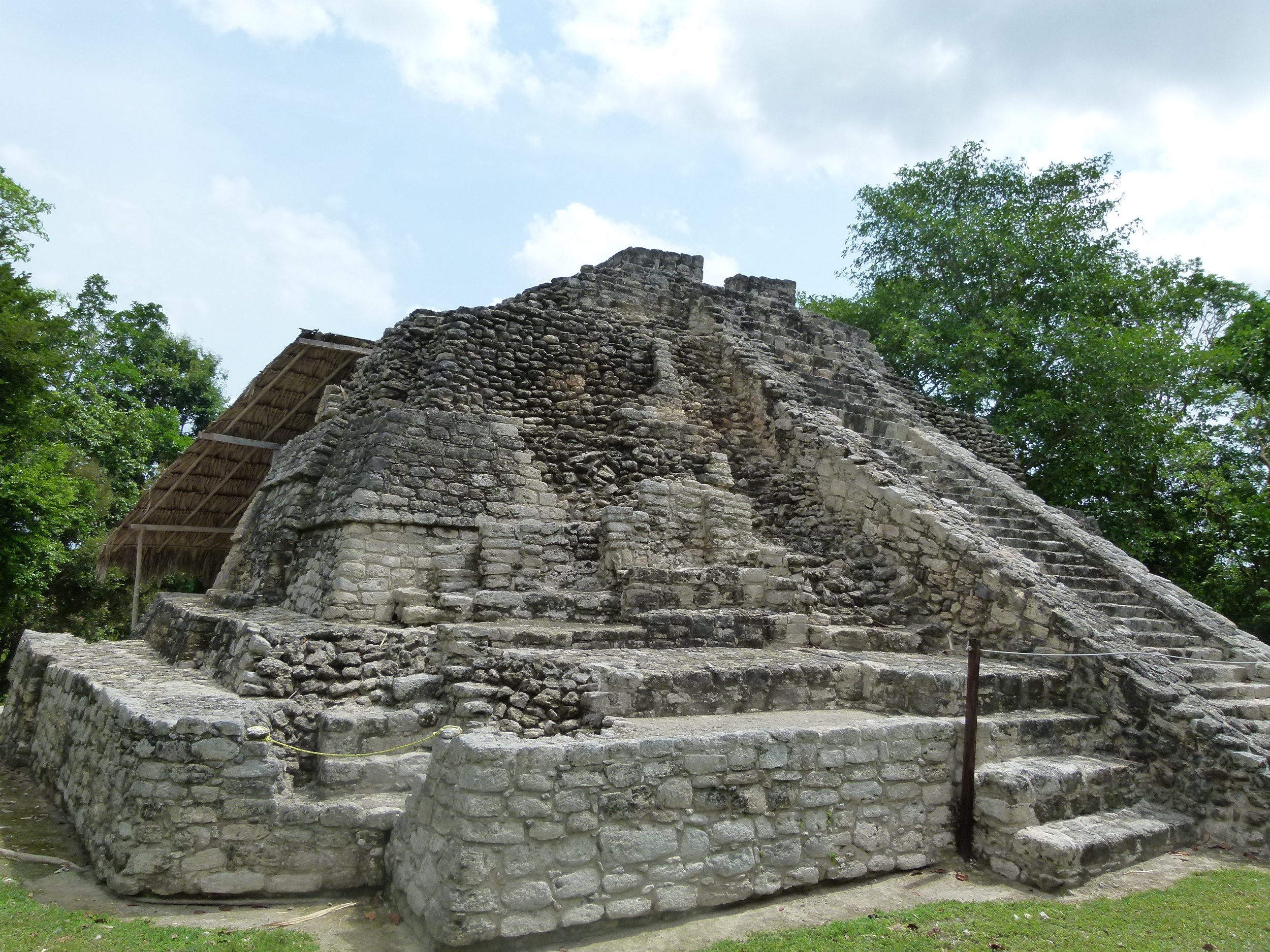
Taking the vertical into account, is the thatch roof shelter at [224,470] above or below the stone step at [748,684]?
above

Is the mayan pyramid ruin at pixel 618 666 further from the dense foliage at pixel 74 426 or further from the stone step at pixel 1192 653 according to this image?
the dense foliage at pixel 74 426

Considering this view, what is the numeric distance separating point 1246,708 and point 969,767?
3607 mm

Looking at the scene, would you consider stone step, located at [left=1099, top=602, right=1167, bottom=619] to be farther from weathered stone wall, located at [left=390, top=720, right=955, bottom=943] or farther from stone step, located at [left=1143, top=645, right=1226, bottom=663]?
weathered stone wall, located at [left=390, top=720, right=955, bottom=943]

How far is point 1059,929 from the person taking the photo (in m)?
4.77

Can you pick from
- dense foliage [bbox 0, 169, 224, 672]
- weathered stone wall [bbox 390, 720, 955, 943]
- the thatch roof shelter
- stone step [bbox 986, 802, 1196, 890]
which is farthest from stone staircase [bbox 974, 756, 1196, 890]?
dense foliage [bbox 0, 169, 224, 672]

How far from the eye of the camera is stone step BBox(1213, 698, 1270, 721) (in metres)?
7.34

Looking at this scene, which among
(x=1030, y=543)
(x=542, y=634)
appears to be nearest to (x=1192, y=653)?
(x=1030, y=543)

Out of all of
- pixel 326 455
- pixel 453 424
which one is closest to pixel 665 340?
pixel 453 424

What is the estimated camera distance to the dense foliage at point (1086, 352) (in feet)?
47.9

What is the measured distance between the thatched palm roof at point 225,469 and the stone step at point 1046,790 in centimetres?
874

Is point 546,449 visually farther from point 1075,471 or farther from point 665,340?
point 1075,471

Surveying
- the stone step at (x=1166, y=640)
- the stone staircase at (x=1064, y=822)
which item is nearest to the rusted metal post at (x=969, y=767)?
the stone staircase at (x=1064, y=822)

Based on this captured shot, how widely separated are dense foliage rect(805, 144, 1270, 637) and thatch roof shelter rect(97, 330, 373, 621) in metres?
12.5

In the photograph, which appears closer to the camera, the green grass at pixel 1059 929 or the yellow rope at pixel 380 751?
the green grass at pixel 1059 929
